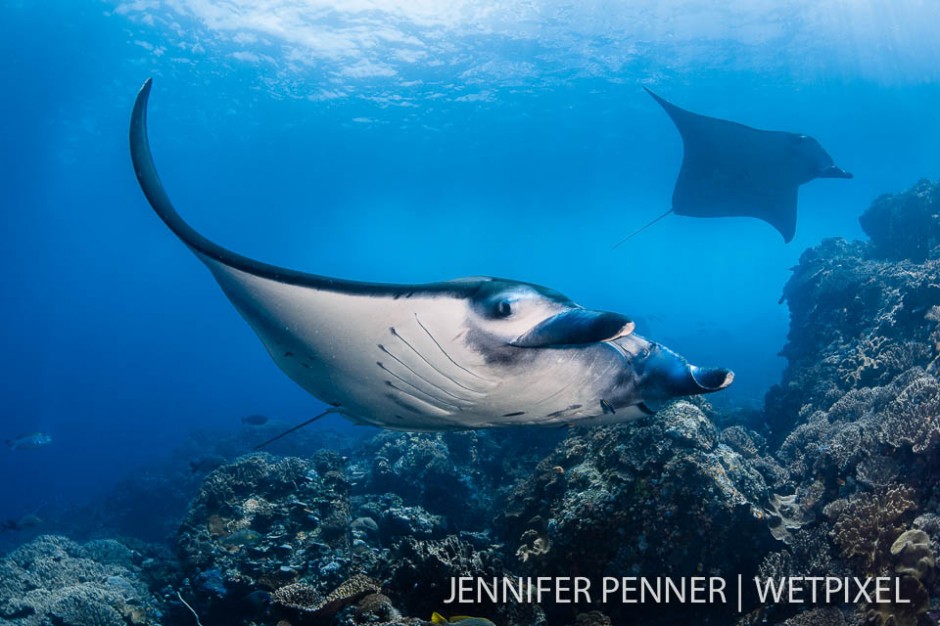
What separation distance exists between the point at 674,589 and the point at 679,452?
3.66ft

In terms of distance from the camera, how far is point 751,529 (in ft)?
13.3

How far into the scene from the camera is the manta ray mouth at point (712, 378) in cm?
155

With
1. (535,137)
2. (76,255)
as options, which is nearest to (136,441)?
(76,255)

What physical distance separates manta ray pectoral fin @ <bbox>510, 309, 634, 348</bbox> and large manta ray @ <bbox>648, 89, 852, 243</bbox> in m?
10.7

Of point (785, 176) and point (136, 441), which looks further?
point (136, 441)

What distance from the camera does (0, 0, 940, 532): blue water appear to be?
59.3ft

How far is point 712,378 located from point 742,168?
13275mm

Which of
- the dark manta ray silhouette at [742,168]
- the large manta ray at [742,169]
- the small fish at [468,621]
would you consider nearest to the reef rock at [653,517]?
the small fish at [468,621]

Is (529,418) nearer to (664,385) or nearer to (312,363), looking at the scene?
(664,385)

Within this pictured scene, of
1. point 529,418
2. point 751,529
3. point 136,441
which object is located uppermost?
point 136,441

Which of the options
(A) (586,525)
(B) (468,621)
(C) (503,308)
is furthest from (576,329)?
(A) (586,525)

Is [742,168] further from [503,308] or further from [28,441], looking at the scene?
[28,441]

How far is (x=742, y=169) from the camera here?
1232 cm

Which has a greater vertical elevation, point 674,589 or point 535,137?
point 535,137
